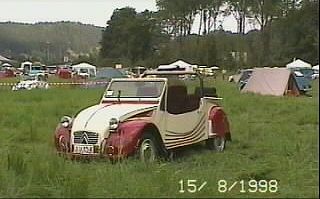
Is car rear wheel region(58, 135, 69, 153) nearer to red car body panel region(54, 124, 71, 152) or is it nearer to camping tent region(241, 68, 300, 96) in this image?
red car body panel region(54, 124, 71, 152)

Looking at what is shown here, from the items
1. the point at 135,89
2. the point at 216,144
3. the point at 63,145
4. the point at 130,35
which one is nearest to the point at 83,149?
the point at 63,145

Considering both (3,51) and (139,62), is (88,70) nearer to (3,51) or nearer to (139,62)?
(139,62)

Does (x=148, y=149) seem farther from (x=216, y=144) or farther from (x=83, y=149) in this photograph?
(x=216, y=144)

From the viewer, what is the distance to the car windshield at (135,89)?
10680 millimetres

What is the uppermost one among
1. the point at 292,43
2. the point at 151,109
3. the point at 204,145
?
the point at 292,43

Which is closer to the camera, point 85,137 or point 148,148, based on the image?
point 85,137

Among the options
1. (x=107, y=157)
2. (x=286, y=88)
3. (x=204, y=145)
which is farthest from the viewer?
(x=286, y=88)

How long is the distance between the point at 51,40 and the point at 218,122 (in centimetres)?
12163

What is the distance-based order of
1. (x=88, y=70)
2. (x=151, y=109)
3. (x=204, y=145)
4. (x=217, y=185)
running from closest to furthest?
(x=217, y=185) → (x=151, y=109) → (x=204, y=145) → (x=88, y=70)

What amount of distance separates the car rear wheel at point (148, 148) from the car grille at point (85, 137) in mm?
672

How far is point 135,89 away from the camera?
10945mm

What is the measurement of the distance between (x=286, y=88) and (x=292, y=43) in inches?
1607

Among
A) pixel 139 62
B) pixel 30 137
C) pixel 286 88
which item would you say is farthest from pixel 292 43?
pixel 30 137

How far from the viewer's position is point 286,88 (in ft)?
106
